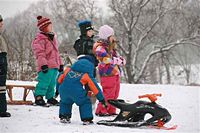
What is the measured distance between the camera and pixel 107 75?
25.2 feet

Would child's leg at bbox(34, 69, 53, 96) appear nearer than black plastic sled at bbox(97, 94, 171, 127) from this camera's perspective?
No

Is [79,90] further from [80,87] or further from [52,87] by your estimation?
[52,87]

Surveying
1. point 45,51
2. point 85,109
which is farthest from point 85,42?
point 45,51

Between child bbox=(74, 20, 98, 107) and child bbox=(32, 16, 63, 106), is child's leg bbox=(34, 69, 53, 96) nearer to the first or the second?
child bbox=(32, 16, 63, 106)

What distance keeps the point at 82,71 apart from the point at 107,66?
1394mm

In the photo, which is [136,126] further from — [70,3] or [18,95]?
[70,3]

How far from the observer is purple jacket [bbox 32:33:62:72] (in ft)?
26.6

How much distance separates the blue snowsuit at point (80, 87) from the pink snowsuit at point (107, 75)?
3.95 ft

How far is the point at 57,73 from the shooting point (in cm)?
864

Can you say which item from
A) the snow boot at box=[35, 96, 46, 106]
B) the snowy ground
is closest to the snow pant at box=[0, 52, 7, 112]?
the snowy ground

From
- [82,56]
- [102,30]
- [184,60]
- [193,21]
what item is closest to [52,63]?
[102,30]

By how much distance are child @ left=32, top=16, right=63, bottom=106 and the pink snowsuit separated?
1.11 m

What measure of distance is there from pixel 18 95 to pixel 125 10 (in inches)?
1069

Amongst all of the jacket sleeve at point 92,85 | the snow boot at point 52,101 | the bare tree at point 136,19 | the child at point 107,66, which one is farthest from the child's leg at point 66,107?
the bare tree at point 136,19
